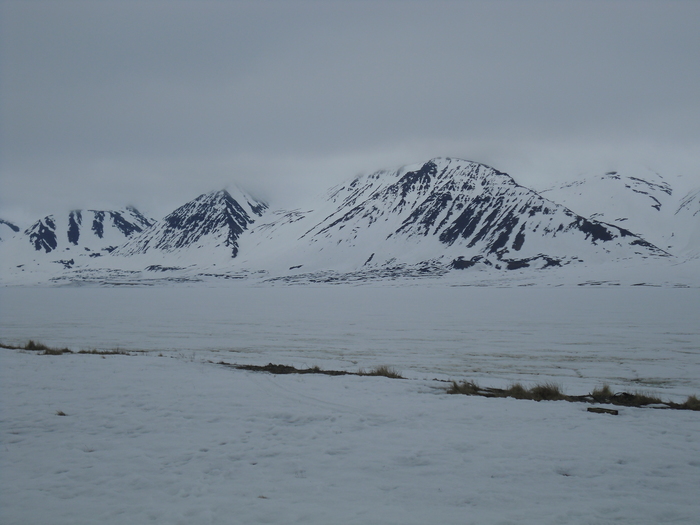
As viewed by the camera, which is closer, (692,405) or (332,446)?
(332,446)

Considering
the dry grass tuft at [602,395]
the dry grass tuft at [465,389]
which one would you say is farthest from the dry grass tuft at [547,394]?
the dry grass tuft at [465,389]

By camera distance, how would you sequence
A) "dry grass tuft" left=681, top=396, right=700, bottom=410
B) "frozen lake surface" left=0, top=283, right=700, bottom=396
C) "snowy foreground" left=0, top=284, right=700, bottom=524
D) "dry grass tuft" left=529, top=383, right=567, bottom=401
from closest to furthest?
"snowy foreground" left=0, top=284, right=700, bottom=524 → "dry grass tuft" left=681, top=396, right=700, bottom=410 → "dry grass tuft" left=529, top=383, right=567, bottom=401 → "frozen lake surface" left=0, top=283, right=700, bottom=396

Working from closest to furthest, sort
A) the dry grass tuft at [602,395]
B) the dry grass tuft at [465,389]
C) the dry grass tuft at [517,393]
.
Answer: the dry grass tuft at [602,395] → the dry grass tuft at [517,393] → the dry grass tuft at [465,389]

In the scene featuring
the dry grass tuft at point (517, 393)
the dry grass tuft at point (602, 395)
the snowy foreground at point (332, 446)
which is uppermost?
the dry grass tuft at point (602, 395)

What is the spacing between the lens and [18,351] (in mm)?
18062

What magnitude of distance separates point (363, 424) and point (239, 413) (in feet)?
8.96

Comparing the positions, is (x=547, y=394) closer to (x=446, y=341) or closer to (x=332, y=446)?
(x=332, y=446)

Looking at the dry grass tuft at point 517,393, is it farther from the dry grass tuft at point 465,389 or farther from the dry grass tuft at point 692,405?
the dry grass tuft at point 692,405

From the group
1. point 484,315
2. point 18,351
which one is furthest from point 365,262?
point 18,351

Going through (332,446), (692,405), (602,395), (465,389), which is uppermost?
(692,405)

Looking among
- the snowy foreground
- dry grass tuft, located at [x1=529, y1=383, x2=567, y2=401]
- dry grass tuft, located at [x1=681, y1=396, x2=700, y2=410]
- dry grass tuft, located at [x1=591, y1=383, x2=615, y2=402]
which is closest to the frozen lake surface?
the snowy foreground

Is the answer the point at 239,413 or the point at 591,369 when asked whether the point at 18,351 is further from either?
the point at 591,369

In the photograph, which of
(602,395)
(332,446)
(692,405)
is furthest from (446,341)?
(332,446)

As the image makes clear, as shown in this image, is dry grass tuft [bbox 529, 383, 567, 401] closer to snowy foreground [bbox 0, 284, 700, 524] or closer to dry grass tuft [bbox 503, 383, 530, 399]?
dry grass tuft [bbox 503, 383, 530, 399]
